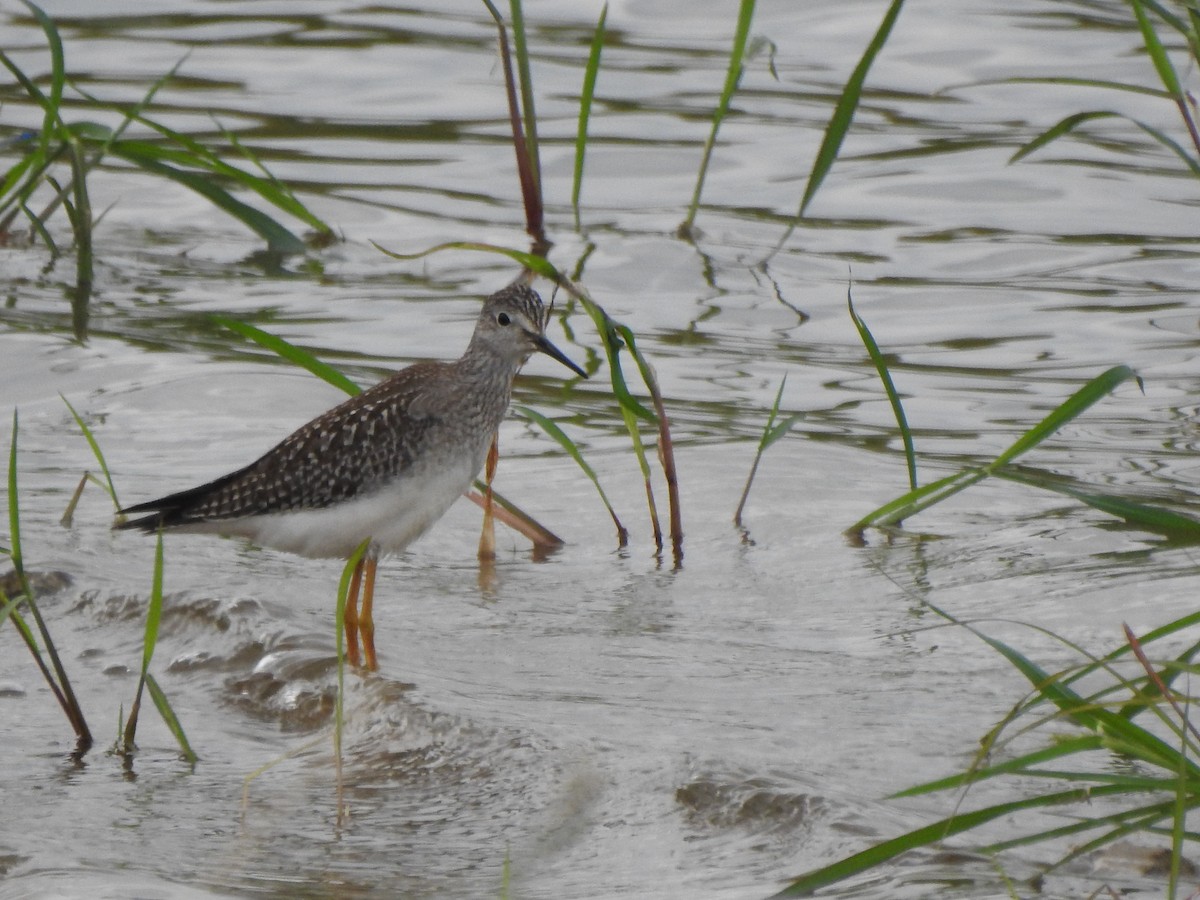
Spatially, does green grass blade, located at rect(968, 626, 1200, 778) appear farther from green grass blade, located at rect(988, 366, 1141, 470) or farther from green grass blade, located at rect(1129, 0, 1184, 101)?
green grass blade, located at rect(1129, 0, 1184, 101)

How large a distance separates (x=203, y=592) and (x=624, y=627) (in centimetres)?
142

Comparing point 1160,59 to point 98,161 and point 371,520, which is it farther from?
point 98,161

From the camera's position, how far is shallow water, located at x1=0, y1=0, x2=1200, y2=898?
14.5ft

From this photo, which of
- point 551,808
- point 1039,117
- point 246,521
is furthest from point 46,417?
point 1039,117

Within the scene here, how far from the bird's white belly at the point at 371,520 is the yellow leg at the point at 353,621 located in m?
0.16

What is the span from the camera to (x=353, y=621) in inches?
240

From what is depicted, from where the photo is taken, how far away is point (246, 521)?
20.8 ft

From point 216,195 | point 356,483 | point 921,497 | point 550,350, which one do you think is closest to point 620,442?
point 550,350

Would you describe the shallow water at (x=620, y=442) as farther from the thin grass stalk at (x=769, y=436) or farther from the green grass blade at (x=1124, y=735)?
the green grass blade at (x=1124, y=735)

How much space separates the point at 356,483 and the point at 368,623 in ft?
2.39

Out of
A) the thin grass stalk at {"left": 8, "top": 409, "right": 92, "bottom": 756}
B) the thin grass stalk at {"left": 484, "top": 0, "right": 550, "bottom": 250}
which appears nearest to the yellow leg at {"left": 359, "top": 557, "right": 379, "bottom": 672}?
the thin grass stalk at {"left": 8, "top": 409, "right": 92, "bottom": 756}

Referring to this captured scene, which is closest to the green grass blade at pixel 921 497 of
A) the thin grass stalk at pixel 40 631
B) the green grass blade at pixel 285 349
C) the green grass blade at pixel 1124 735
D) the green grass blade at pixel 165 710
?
the green grass blade at pixel 1124 735

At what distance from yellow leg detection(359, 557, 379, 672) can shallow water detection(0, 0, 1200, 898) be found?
0.40 ft

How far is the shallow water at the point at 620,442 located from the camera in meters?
4.43
